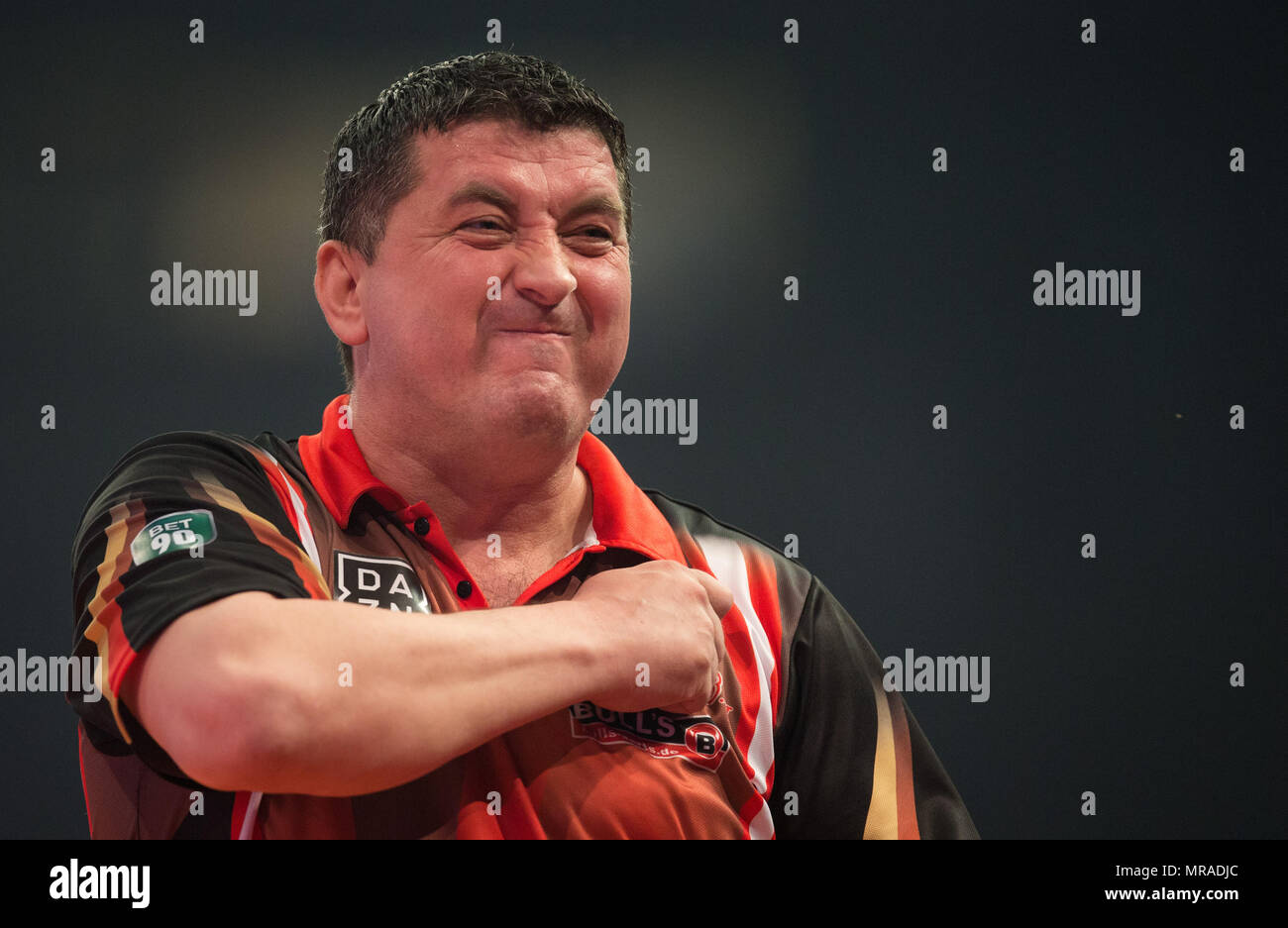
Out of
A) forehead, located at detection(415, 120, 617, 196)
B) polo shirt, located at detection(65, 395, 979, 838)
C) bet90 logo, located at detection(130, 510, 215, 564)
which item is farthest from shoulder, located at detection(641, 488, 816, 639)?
bet90 logo, located at detection(130, 510, 215, 564)

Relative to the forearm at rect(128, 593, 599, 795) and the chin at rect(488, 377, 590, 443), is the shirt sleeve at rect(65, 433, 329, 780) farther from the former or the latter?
the chin at rect(488, 377, 590, 443)

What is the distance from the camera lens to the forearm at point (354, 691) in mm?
828

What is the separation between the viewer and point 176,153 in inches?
68.6

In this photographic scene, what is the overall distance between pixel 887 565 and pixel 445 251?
1.00 metres

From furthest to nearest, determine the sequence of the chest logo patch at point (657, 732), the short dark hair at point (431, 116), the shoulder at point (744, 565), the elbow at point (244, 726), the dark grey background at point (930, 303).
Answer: the dark grey background at point (930, 303), the shoulder at point (744, 565), the short dark hair at point (431, 116), the chest logo patch at point (657, 732), the elbow at point (244, 726)

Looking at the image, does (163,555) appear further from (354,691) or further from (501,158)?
(501,158)

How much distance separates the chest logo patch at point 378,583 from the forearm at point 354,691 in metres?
0.22

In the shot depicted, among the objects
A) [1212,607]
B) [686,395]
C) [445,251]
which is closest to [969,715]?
[1212,607]

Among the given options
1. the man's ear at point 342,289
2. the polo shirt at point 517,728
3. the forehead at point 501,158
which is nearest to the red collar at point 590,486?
the polo shirt at point 517,728

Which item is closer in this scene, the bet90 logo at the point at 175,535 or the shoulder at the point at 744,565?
the bet90 logo at the point at 175,535

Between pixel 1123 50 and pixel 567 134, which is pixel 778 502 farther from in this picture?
pixel 1123 50

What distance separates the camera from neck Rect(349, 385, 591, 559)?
127 cm

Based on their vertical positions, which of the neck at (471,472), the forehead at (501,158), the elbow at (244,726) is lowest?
the elbow at (244,726)

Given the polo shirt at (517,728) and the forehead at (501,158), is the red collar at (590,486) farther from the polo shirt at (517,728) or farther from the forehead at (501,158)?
the forehead at (501,158)
